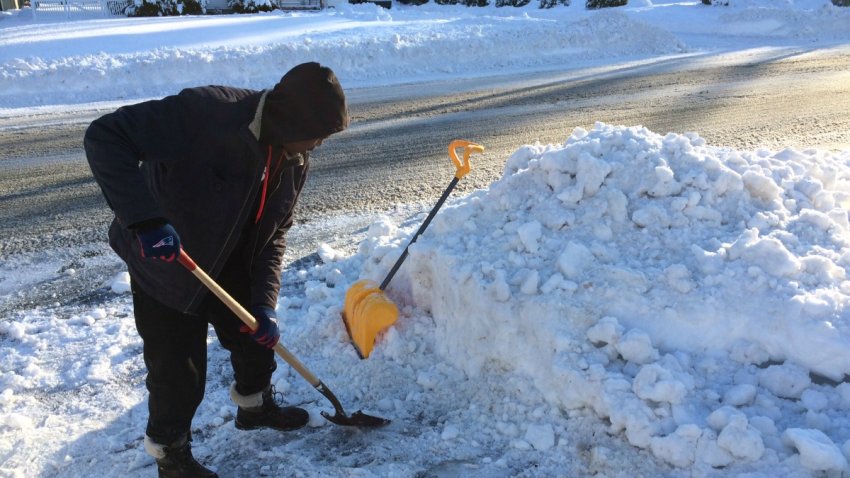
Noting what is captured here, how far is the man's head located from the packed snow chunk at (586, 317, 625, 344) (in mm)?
1404

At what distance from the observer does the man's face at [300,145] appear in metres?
2.33

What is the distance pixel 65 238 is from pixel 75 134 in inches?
138

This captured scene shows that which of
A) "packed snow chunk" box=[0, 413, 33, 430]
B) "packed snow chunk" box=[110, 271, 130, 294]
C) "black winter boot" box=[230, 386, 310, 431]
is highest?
"packed snow chunk" box=[110, 271, 130, 294]

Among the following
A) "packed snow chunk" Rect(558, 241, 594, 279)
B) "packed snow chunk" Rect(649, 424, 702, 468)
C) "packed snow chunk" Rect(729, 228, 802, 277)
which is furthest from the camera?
"packed snow chunk" Rect(558, 241, 594, 279)

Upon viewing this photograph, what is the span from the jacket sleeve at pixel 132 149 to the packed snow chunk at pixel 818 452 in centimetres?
230

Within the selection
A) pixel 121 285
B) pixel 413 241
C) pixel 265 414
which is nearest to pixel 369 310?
pixel 413 241

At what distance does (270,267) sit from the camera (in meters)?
2.86

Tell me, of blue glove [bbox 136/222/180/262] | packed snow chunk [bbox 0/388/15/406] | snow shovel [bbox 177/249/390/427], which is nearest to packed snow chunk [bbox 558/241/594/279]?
snow shovel [bbox 177/249/390/427]

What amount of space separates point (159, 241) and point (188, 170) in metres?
0.28

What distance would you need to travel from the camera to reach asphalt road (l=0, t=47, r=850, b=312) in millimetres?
5414

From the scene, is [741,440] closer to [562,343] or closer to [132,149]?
[562,343]

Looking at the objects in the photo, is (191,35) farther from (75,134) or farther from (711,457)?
(711,457)

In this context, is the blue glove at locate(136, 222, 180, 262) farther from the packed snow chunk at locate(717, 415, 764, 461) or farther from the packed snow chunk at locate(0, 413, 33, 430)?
the packed snow chunk at locate(717, 415, 764, 461)

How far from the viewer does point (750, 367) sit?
2.82 meters
